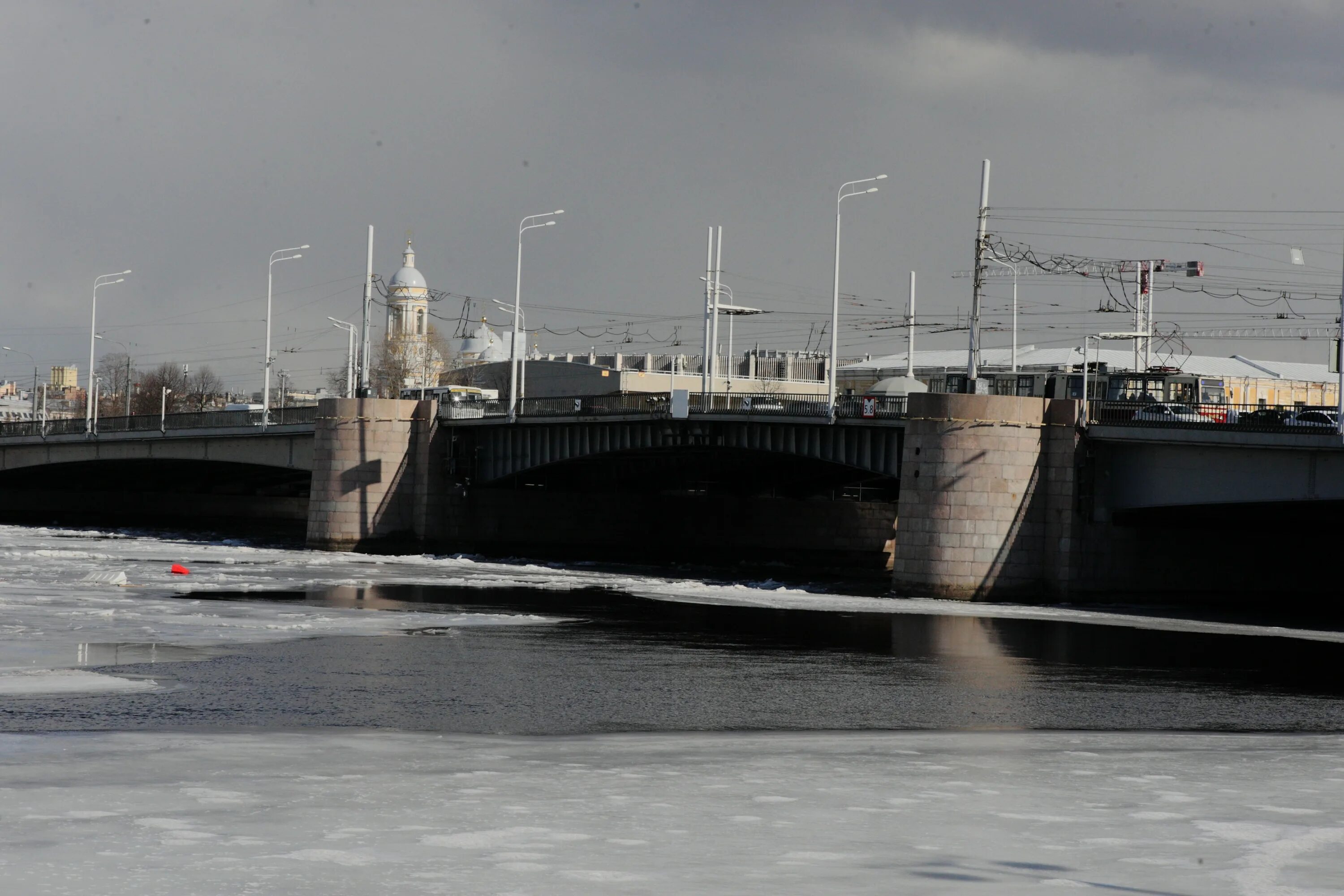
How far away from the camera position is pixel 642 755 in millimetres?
15242

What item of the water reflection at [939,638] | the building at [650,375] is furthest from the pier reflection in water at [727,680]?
the building at [650,375]

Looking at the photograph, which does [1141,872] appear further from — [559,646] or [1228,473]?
[1228,473]

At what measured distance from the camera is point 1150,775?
14.4 metres

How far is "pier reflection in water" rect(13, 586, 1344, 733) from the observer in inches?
715

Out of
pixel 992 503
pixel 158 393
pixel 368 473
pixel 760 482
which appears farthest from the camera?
pixel 158 393

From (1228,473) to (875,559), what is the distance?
3211 cm

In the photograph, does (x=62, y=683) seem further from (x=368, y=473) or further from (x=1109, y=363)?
(x=1109, y=363)

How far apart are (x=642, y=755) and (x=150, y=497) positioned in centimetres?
9262

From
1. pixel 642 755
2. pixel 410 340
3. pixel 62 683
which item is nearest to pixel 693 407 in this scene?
pixel 62 683

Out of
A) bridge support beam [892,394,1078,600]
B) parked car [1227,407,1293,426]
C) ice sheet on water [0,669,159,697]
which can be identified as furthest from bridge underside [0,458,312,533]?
ice sheet on water [0,669,159,697]

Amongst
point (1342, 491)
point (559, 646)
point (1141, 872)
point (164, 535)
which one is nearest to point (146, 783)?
point (1141, 872)

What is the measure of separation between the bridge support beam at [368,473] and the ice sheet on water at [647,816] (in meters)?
48.7

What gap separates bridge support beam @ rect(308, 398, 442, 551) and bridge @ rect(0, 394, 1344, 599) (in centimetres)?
8

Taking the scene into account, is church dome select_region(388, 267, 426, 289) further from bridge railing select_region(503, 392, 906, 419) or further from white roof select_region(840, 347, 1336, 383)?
bridge railing select_region(503, 392, 906, 419)
